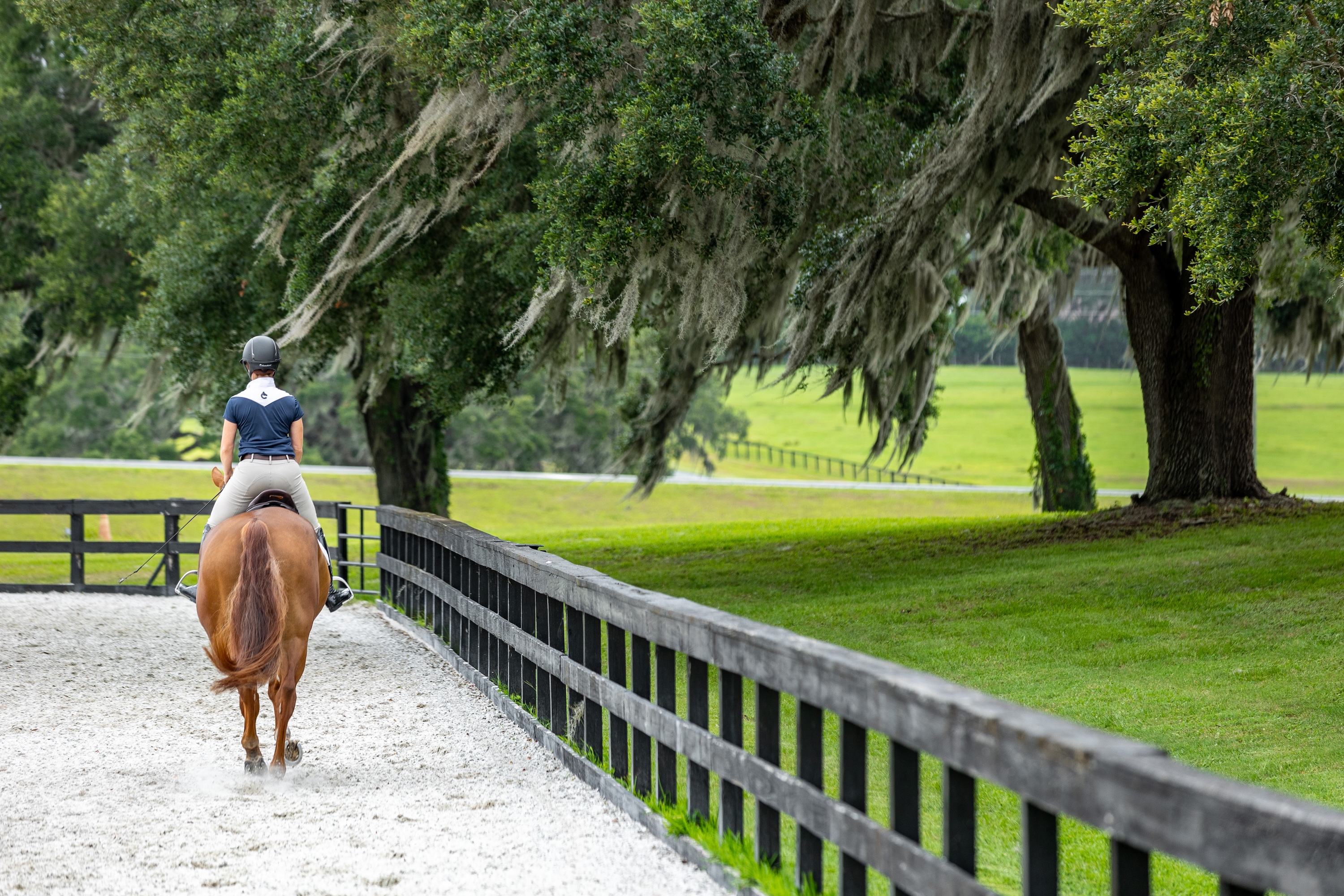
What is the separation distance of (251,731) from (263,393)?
169 cm

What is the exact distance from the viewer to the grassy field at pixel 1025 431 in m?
69.2

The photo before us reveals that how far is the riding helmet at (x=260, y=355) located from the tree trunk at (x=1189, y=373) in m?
10.4

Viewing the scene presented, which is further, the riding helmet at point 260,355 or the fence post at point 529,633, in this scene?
the fence post at point 529,633

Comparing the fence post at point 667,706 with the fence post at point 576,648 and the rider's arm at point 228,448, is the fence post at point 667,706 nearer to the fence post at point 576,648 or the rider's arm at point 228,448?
the fence post at point 576,648

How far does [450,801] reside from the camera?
5.52 metres

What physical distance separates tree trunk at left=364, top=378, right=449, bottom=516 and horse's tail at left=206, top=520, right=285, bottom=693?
13069 millimetres

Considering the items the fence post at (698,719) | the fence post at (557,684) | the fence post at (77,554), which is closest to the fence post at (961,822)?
the fence post at (698,719)

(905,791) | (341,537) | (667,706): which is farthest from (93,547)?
(905,791)

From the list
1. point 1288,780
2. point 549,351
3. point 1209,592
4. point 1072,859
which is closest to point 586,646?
point 1072,859

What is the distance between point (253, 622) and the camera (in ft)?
19.9

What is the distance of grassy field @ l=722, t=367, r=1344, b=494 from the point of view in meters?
69.2

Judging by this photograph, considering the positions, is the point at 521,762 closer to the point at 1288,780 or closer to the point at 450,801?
the point at 450,801

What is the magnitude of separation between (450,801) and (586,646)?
2.98ft

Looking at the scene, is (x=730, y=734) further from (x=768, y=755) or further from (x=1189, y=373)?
(x=1189, y=373)
